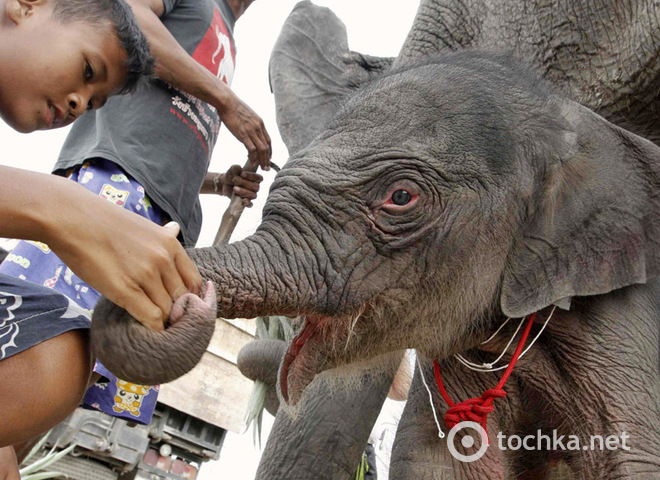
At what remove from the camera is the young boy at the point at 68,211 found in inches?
45.7

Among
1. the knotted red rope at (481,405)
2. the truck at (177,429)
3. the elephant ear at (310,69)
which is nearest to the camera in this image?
the knotted red rope at (481,405)

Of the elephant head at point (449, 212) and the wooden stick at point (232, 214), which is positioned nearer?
the elephant head at point (449, 212)

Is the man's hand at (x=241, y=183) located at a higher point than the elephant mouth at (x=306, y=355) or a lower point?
higher

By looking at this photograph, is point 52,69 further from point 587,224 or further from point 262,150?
point 587,224

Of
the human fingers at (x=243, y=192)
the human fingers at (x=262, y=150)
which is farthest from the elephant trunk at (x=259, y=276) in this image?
the human fingers at (x=243, y=192)

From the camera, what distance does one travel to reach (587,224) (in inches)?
77.5

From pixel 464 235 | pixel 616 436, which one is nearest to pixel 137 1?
pixel 464 235

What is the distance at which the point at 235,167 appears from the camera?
2.80 meters

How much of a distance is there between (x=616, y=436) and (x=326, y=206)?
0.88 m

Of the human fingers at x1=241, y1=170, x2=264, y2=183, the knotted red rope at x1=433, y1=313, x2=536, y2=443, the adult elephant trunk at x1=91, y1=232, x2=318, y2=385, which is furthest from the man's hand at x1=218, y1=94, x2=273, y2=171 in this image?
the knotted red rope at x1=433, y1=313, x2=536, y2=443

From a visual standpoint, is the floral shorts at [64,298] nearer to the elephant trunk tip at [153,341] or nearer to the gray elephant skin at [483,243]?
the elephant trunk tip at [153,341]

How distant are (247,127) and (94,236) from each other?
4.50 ft

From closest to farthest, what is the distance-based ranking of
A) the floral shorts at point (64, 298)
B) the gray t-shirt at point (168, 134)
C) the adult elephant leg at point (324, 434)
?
the floral shorts at point (64, 298), the gray t-shirt at point (168, 134), the adult elephant leg at point (324, 434)

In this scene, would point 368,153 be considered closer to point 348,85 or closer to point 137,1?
point 137,1
